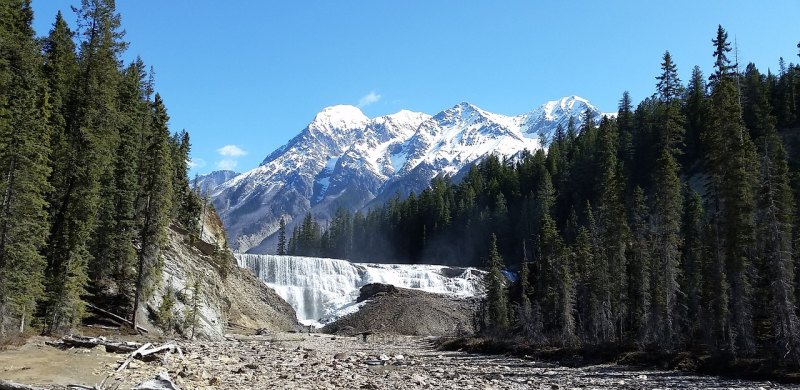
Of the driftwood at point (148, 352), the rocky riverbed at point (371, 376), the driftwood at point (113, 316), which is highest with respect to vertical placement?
the driftwood at point (113, 316)

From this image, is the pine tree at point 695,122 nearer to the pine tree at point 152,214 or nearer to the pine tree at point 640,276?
the pine tree at point 640,276

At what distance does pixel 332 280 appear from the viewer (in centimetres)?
9350

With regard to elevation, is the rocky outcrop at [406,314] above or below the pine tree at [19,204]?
below

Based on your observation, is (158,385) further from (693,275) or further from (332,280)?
(332,280)

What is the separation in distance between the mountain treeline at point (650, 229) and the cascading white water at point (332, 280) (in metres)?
14.1

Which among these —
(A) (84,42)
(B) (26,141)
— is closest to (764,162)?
(B) (26,141)

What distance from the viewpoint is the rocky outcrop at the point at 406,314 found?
7706cm

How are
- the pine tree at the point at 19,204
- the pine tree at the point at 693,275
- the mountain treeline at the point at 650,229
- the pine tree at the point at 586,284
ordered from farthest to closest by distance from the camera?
the pine tree at the point at 586,284 → the pine tree at the point at 693,275 → the mountain treeline at the point at 650,229 → the pine tree at the point at 19,204

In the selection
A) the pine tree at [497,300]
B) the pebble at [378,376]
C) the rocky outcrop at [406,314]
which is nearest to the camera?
the pebble at [378,376]

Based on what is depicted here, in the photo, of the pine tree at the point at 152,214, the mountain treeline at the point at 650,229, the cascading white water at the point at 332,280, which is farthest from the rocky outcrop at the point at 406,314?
the pine tree at the point at 152,214

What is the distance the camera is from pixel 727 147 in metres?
35.1

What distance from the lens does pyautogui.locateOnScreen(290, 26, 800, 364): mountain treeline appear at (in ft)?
112

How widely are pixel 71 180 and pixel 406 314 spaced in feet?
174

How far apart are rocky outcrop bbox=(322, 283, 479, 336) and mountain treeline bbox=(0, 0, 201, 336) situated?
41.0 meters
